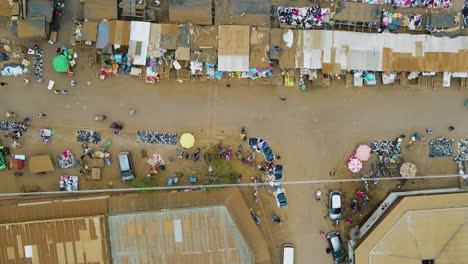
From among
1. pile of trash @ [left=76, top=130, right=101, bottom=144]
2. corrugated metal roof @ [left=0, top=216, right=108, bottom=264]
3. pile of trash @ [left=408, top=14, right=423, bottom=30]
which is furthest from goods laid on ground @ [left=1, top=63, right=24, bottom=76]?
pile of trash @ [left=408, top=14, right=423, bottom=30]

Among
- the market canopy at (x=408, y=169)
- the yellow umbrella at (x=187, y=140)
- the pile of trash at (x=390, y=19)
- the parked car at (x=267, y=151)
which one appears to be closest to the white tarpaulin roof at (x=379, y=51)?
the pile of trash at (x=390, y=19)

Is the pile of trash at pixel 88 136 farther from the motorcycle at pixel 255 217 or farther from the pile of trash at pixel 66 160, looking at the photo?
the motorcycle at pixel 255 217

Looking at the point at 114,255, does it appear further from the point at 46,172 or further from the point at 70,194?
the point at 46,172

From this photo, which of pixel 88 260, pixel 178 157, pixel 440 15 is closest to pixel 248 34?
pixel 178 157

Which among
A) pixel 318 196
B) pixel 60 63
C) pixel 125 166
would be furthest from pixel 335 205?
pixel 60 63

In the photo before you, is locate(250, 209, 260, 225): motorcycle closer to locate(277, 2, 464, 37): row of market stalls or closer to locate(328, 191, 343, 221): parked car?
locate(328, 191, 343, 221): parked car

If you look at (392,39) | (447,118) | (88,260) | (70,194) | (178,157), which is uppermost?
(392,39)
